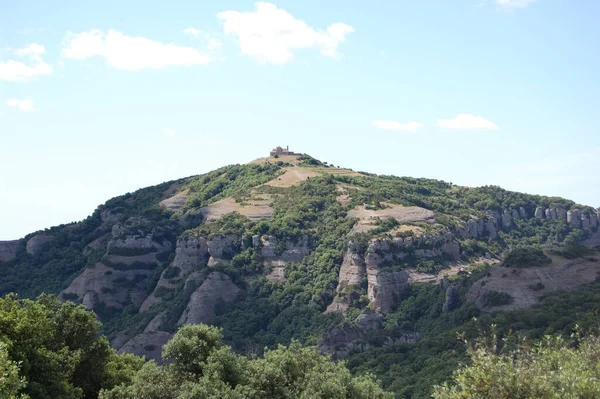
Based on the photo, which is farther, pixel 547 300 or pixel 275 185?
pixel 275 185

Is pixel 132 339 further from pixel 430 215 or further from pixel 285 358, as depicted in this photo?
pixel 285 358

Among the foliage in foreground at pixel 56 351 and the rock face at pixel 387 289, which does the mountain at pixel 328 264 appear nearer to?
the rock face at pixel 387 289

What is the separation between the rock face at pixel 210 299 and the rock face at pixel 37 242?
6087 centimetres

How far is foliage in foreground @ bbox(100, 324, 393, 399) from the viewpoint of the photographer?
39219mm

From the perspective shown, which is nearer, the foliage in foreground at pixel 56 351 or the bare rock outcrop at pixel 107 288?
the foliage in foreground at pixel 56 351

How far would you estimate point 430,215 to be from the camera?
141 metres

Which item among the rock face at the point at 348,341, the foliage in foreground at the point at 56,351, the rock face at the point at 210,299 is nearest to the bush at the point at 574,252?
the rock face at the point at 348,341

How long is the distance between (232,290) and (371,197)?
1604 inches

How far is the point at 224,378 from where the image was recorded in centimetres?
4172

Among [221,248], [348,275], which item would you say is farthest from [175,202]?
[348,275]

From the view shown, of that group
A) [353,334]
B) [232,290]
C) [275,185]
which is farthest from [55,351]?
[275,185]

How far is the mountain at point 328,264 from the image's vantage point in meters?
94.7

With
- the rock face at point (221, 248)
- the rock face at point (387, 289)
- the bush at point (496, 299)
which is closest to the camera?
the bush at point (496, 299)

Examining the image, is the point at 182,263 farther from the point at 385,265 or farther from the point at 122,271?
the point at 385,265
